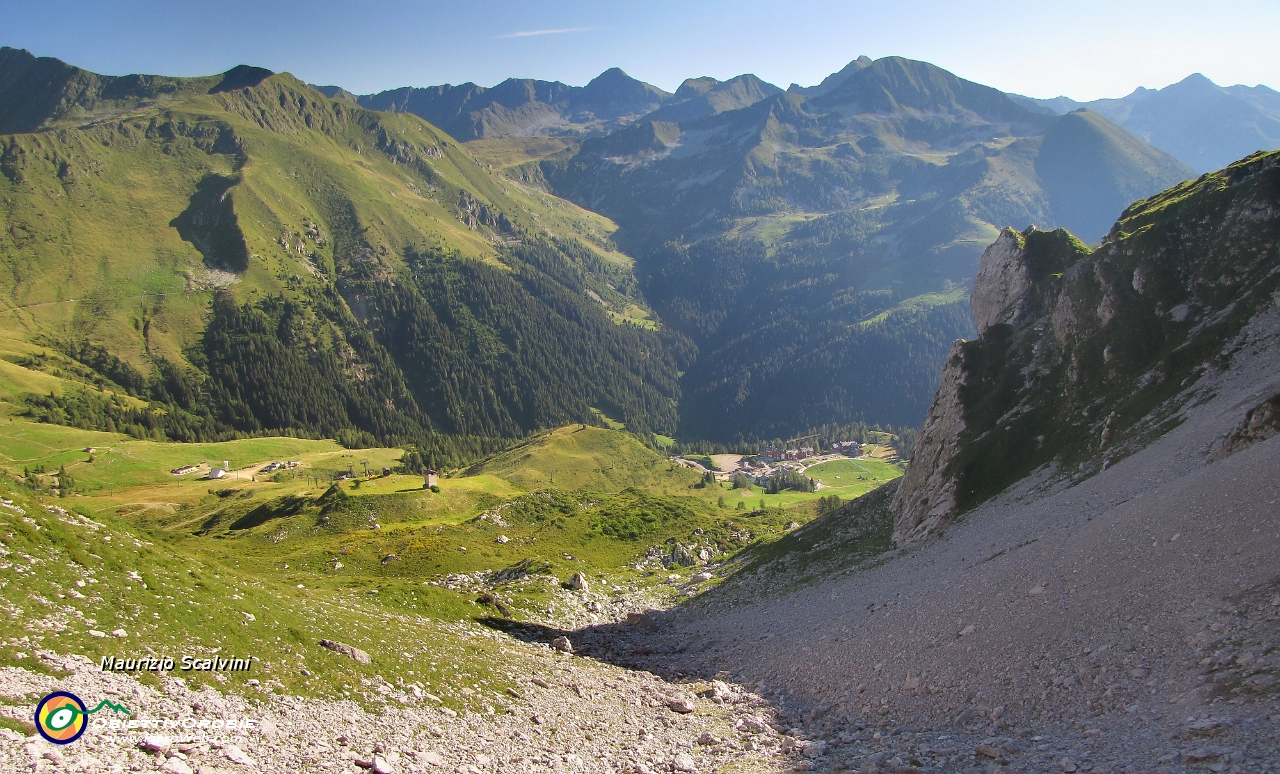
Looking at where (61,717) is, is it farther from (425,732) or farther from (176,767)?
(425,732)

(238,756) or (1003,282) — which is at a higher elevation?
(1003,282)

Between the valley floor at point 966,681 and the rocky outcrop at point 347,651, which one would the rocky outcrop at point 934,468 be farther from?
the rocky outcrop at point 347,651

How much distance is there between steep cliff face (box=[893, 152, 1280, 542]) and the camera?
49062 mm

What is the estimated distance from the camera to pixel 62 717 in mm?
18234

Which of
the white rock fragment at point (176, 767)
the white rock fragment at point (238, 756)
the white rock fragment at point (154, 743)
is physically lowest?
the white rock fragment at point (238, 756)

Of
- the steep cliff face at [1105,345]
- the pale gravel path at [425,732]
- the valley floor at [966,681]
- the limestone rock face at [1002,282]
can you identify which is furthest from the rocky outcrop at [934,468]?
the pale gravel path at [425,732]

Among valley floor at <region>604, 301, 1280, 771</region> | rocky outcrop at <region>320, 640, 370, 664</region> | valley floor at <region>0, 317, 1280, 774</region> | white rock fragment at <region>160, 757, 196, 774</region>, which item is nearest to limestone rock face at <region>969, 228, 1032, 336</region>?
valley floor at <region>0, 317, 1280, 774</region>

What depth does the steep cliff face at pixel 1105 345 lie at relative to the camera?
49062 mm

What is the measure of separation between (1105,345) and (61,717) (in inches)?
2667

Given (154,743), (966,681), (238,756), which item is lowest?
(966,681)

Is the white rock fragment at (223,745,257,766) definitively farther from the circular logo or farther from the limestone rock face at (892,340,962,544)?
the limestone rock face at (892,340,962,544)

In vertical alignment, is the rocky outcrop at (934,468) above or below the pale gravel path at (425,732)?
above

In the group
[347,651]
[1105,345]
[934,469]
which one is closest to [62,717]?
[347,651]

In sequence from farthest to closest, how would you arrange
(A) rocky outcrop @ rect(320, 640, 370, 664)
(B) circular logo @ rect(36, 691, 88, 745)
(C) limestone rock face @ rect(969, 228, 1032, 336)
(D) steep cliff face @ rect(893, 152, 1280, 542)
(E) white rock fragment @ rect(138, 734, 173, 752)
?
(C) limestone rock face @ rect(969, 228, 1032, 336) → (D) steep cliff face @ rect(893, 152, 1280, 542) → (A) rocky outcrop @ rect(320, 640, 370, 664) → (E) white rock fragment @ rect(138, 734, 173, 752) → (B) circular logo @ rect(36, 691, 88, 745)
